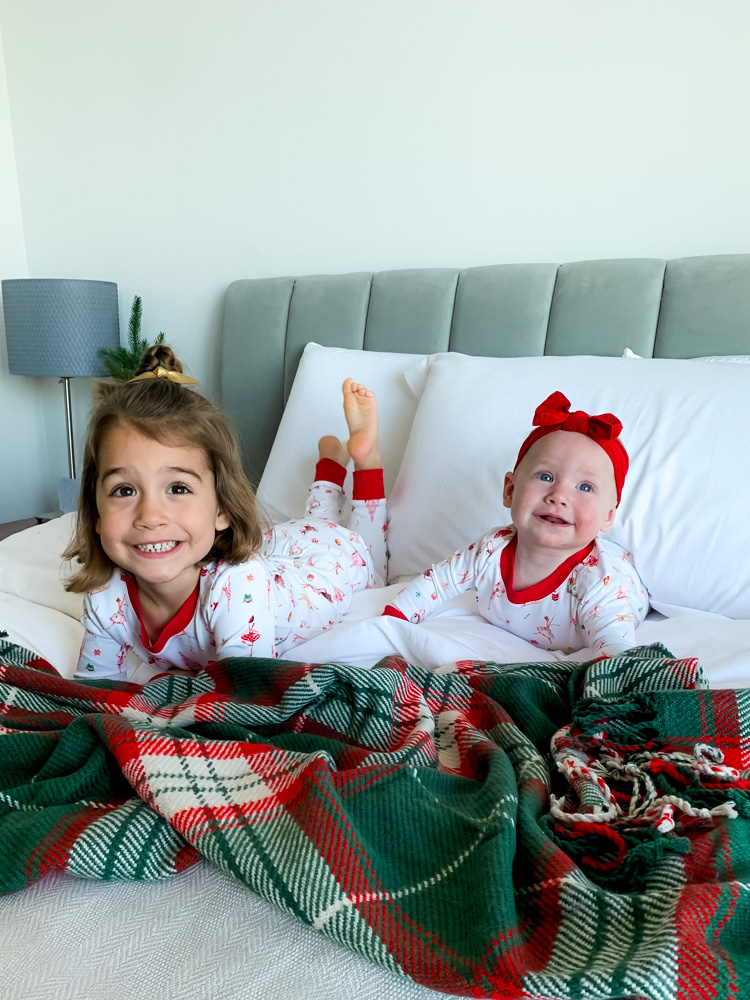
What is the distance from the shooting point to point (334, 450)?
1.85m

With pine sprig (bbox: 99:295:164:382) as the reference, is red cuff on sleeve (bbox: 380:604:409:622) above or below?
below

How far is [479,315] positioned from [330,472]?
560 mm

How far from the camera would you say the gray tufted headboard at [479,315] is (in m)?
1.68

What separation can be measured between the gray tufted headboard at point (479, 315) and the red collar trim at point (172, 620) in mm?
1034

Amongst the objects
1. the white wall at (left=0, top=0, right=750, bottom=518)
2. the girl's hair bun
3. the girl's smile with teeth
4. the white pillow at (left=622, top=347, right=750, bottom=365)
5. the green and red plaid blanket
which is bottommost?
the green and red plaid blanket

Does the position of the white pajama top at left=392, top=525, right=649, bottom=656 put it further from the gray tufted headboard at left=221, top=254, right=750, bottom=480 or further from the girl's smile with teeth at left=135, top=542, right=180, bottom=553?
the gray tufted headboard at left=221, top=254, right=750, bottom=480

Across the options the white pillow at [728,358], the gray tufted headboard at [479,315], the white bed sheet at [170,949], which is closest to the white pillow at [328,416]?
the gray tufted headboard at [479,315]

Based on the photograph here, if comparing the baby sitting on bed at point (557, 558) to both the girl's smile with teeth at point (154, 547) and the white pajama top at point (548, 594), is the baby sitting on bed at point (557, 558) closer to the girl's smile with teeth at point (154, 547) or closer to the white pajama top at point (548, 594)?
the white pajama top at point (548, 594)

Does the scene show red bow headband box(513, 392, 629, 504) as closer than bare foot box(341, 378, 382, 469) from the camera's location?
Yes

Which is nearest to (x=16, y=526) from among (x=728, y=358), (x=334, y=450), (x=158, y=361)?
(x=158, y=361)

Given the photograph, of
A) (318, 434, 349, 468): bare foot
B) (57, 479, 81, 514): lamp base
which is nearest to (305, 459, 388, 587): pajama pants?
(318, 434, 349, 468): bare foot

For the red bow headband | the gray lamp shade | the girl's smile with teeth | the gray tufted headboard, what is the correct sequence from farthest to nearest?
the gray lamp shade → the gray tufted headboard → the red bow headband → the girl's smile with teeth

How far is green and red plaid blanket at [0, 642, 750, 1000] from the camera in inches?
22.0

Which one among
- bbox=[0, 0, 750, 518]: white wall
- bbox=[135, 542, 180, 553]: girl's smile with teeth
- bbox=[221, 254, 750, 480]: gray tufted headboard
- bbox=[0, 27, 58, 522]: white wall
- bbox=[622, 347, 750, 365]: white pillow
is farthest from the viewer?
bbox=[0, 27, 58, 522]: white wall
